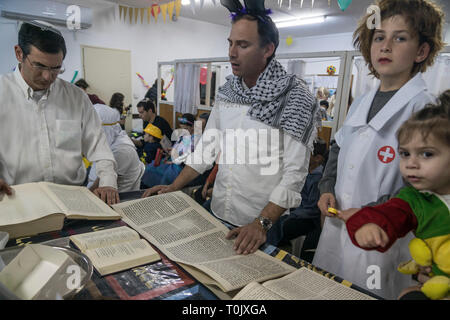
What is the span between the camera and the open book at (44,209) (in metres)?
0.99

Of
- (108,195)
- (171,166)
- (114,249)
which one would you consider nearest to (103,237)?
(114,249)

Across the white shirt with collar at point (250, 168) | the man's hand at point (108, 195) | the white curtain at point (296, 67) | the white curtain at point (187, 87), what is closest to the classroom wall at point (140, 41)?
the white curtain at point (187, 87)

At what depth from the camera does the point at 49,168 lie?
4.99 feet

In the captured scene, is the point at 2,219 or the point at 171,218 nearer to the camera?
the point at 2,219

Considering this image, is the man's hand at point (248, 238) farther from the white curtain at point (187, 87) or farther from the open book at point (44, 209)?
the white curtain at point (187, 87)

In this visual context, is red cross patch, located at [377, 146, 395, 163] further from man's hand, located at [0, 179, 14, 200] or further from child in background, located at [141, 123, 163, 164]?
child in background, located at [141, 123, 163, 164]

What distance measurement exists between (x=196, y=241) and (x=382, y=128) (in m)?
0.81

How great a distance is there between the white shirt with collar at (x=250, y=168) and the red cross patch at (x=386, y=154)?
0.29 metres

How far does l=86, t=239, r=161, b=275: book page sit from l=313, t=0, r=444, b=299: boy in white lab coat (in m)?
0.64

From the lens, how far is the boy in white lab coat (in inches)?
41.8

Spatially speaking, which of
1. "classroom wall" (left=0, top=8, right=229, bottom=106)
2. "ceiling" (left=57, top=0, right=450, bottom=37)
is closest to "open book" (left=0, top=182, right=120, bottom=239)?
"ceiling" (left=57, top=0, right=450, bottom=37)
